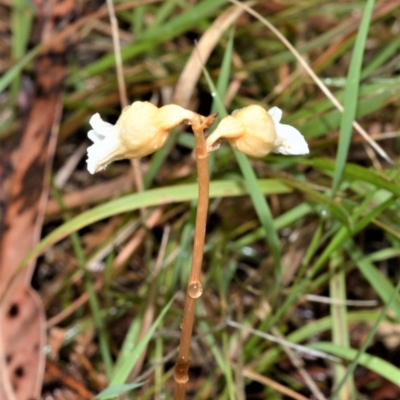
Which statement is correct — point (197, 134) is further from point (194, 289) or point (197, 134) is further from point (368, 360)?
point (368, 360)

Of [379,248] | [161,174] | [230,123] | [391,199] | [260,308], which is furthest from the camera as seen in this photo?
[161,174]

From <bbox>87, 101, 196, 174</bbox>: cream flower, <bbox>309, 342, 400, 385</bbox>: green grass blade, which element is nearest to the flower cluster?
<bbox>87, 101, 196, 174</bbox>: cream flower

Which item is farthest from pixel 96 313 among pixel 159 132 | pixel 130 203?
pixel 159 132

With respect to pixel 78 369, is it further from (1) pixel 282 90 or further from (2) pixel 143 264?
(1) pixel 282 90

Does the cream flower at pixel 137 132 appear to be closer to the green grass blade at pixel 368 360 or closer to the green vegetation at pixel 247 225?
the green vegetation at pixel 247 225

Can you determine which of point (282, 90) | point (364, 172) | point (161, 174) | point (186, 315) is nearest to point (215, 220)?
point (161, 174)

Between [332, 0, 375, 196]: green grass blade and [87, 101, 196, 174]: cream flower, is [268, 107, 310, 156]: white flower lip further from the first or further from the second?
[332, 0, 375, 196]: green grass blade

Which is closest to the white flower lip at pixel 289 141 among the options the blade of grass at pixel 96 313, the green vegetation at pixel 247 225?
the green vegetation at pixel 247 225
